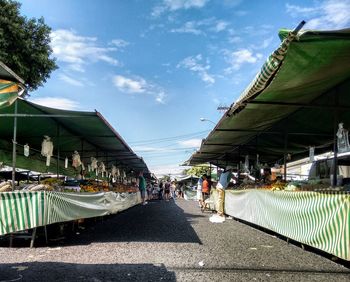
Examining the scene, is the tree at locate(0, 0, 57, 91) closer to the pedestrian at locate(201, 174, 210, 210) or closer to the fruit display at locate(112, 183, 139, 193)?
the fruit display at locate(112, 183, 139, 193)

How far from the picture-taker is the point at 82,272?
6113 mm

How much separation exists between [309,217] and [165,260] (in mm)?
2690

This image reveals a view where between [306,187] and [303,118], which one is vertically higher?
[303,118]

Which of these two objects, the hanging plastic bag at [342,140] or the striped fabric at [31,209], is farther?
the hanging plastic bag at [342,140]

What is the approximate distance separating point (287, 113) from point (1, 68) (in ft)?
24.9

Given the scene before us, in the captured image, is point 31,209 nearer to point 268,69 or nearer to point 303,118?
point 268,69

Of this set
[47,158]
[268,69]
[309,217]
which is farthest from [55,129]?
[268,69]

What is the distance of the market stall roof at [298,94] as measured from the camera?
589cm

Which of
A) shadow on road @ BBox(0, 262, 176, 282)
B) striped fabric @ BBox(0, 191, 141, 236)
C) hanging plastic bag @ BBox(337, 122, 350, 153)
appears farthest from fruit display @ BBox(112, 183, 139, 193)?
shadow on road @ BBox(0, 262, 176, 282)

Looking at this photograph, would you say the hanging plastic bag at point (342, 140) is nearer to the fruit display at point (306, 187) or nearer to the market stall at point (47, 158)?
the fruit display at point (306, 187)

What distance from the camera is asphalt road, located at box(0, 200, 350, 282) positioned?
5.98 m

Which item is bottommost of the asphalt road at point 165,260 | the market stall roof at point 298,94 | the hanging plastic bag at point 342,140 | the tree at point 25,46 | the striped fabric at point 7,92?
the asphalt road at point 165,260

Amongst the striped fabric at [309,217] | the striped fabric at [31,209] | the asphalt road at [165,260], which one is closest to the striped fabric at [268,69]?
the striped fabric at [309,217]

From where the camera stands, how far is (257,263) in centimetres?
703
